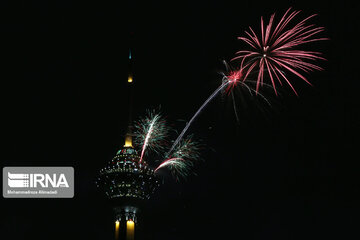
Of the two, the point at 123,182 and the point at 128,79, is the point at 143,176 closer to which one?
the point at 123,182

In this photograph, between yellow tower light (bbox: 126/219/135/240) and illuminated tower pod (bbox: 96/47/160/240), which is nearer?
illuminated tower pod (bbox: 96/47/160/240)

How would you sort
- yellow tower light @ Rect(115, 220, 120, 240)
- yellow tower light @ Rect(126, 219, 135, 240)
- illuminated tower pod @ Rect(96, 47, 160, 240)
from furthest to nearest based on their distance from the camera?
yellow tower light @ Rect(115, 220, 120, 240)
yellow tower light @ Rect(126, 219, 135, 240)
illuminated tower pod @ Rect(96, 47, 160, 240)

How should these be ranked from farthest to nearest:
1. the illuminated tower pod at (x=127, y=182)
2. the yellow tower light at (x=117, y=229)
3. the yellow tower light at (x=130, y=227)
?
the yellow tower light at (x=117, y=229) → the yellow tower light at (x=130, y=227) → the illuminated tower pod at (x=127, y=182)

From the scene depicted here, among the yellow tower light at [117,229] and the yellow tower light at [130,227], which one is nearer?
the yellow tower light at [130,227]

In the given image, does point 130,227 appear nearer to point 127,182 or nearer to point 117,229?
point 117,229

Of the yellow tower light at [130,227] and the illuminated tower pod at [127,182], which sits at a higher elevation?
the illuminated tower pod at [127,182]

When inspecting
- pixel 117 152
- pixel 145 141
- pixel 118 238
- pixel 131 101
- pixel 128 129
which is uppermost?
pixel 131 101

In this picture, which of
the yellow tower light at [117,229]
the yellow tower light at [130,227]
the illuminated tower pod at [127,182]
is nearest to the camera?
the illuminated tower pod at [127,182]

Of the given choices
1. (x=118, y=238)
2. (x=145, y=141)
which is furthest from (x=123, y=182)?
(x=145, y=141)
